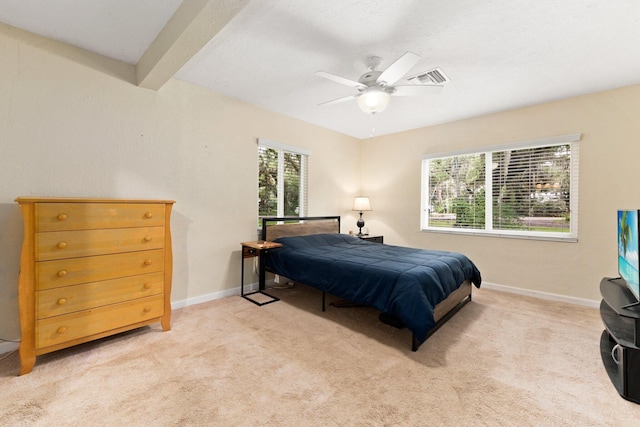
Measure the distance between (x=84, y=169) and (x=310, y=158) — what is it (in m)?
2.83

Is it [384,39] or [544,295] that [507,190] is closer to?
[544,295]

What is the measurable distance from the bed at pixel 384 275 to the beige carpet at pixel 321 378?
288 mm

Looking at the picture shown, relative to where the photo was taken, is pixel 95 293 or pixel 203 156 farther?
pixel 203 156

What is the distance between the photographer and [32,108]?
2.12 m

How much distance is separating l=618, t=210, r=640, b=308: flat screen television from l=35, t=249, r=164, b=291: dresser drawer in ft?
11.5

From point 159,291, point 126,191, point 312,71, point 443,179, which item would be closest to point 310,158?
point 312,71

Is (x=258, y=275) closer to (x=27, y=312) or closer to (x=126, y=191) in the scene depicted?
(x=126, y=191)

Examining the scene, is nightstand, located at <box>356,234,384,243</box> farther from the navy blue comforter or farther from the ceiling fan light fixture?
the ceiling fan light fixture

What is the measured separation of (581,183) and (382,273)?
9.38 ft

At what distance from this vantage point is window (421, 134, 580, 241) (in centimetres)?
335

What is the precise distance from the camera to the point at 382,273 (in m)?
2.33

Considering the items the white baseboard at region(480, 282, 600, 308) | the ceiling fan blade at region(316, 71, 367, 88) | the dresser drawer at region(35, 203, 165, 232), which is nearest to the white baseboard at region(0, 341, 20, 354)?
the dresser drawer at region(35, 203, 165, 232)

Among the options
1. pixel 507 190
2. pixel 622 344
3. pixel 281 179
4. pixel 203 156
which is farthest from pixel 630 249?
pixel 203 156

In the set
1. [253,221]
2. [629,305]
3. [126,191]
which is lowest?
[629,305]
